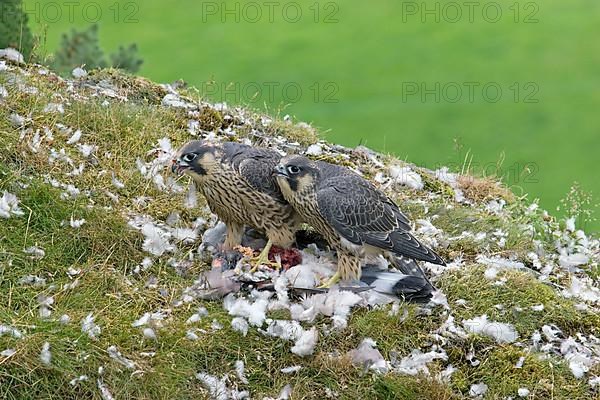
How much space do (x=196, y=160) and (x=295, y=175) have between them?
0.48 metres

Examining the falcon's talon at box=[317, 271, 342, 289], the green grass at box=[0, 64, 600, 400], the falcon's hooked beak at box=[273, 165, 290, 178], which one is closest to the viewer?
the green grass at box=[0, 64, 600, 400]

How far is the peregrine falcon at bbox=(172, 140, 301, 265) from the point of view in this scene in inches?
171

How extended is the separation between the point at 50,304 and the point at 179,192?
135cm

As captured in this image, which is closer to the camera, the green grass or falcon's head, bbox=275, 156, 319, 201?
the green grass

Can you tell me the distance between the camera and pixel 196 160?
4312 millimetres

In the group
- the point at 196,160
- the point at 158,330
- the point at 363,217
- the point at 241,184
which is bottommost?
the point at 158,330

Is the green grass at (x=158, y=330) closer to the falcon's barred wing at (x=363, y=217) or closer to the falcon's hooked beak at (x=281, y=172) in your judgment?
the falcon's barred wing at (x=363, y=217)

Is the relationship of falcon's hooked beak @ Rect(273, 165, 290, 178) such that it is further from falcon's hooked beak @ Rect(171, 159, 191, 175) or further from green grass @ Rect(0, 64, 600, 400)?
green grass @ Rect(0, 64, 600, 400)

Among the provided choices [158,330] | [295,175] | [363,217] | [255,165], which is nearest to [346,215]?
[363,217]

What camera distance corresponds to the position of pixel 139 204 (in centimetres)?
499

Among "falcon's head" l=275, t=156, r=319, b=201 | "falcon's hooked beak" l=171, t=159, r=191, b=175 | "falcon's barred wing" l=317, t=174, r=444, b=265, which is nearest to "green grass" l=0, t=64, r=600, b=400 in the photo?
"falcon's barred wing" l=317, t=174, r=444, b=265

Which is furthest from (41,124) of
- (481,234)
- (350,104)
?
(350,104)

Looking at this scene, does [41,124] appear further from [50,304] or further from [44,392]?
[44,392]

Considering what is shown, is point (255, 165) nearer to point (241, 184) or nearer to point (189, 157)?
point (241, 184)
